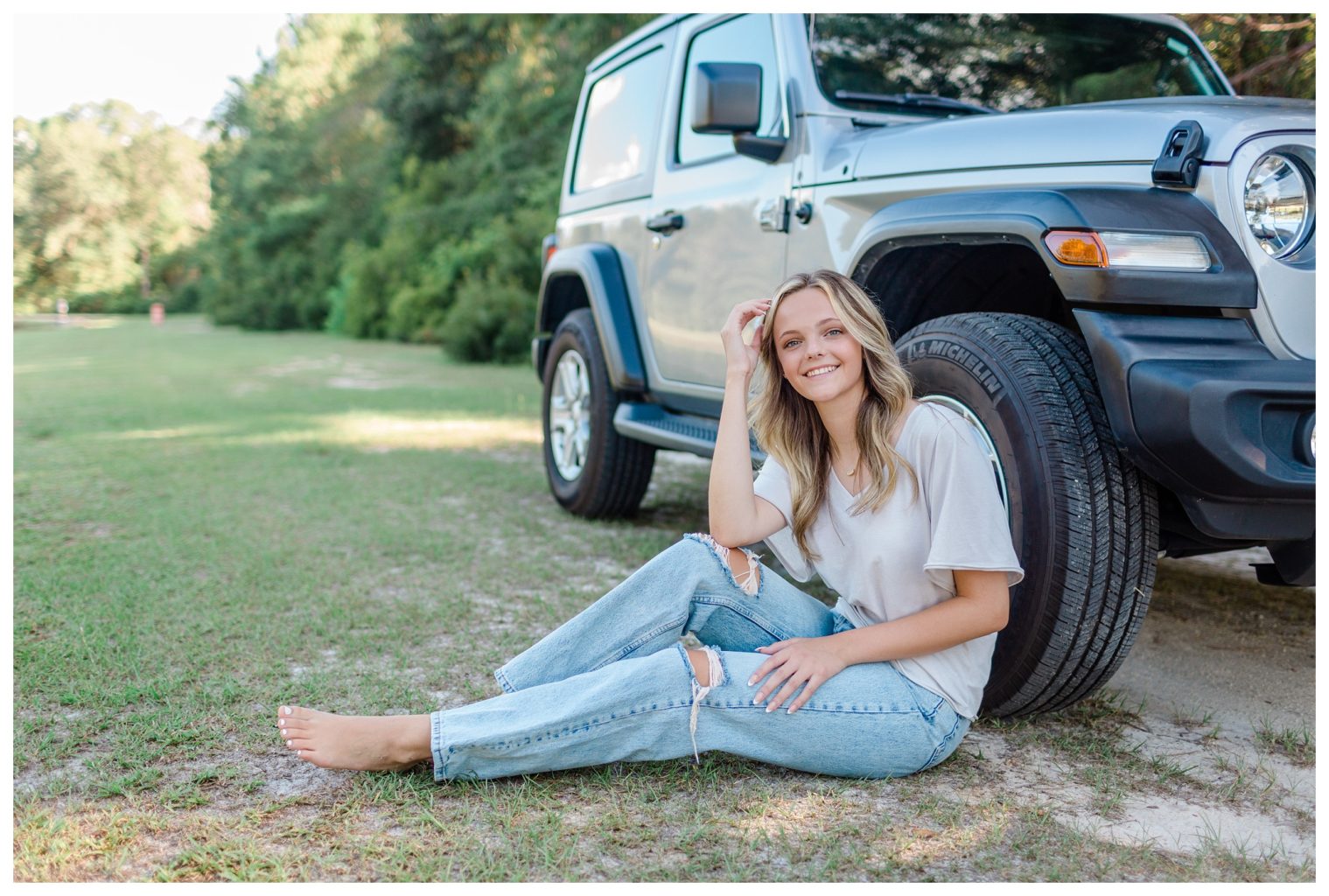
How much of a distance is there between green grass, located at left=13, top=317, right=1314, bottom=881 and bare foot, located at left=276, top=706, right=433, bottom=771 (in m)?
0.07

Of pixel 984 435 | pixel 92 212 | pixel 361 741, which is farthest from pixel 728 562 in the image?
pixel 92 212

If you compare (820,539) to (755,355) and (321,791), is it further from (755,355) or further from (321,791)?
(321,791)

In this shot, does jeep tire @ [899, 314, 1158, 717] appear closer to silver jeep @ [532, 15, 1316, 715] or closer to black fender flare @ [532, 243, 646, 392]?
silver jeep @ [532, 15, 1316, 715]

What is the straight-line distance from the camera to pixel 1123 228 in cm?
259

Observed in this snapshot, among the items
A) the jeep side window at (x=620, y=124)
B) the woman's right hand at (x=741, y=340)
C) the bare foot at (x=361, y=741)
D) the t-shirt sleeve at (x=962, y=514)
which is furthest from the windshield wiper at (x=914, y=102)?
the bare foot at (x=361, y=741)

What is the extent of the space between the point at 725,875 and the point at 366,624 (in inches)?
80.8

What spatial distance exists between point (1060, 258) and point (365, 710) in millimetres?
2065

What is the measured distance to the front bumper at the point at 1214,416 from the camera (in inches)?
94.0

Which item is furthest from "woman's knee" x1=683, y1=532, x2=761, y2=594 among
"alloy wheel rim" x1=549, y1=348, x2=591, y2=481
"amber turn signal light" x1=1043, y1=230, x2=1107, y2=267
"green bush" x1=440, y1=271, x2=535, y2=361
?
"green bush" x1=440, y1=271, x2=535, y2=361

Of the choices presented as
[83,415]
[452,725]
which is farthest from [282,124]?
[452,725]

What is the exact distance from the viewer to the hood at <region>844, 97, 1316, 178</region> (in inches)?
104

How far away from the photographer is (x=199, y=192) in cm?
6538

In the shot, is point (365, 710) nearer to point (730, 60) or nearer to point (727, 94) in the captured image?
point (727, 94)
